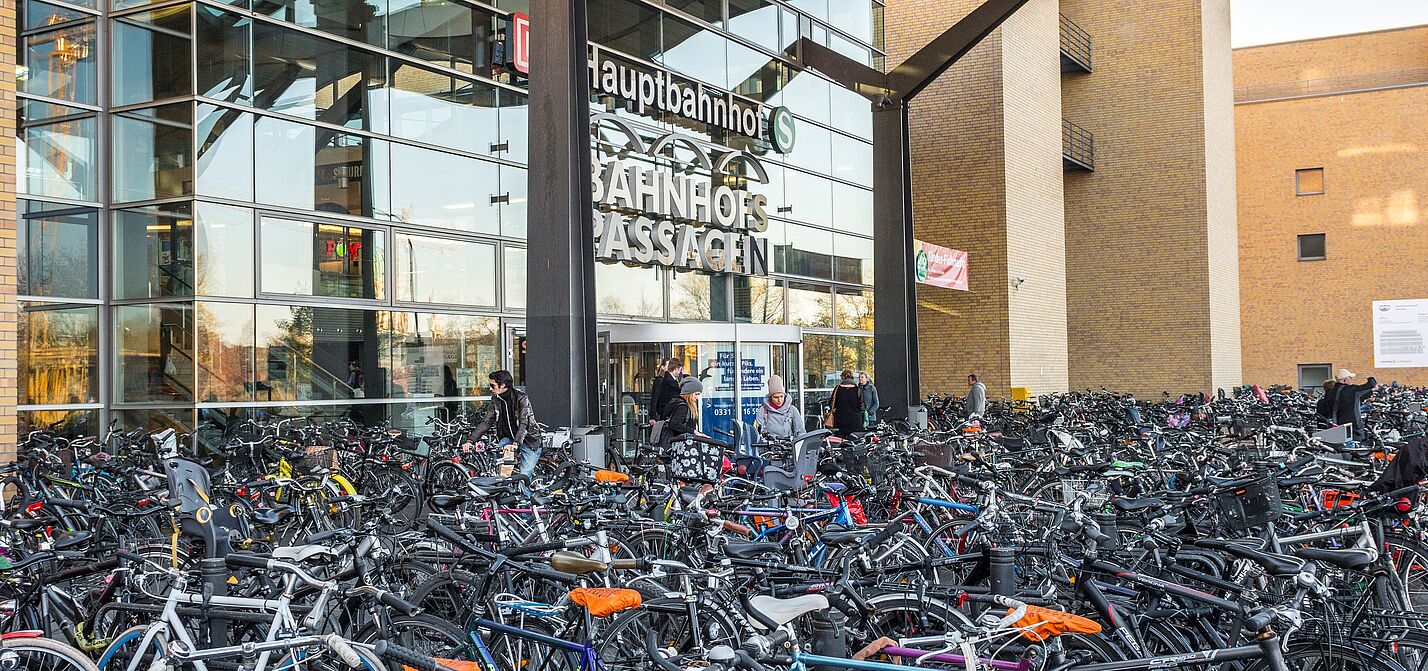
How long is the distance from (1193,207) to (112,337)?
24233 mm

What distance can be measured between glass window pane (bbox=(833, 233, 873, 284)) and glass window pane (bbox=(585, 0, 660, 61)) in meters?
6.07

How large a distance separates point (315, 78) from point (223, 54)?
4.26 ft

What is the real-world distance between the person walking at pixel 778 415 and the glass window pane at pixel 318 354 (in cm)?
598

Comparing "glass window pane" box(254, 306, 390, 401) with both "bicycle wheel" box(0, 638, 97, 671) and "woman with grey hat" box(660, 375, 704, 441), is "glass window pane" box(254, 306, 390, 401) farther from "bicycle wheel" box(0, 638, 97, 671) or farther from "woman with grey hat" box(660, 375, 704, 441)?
"bicycle wheel" box(0, 638, 97, 671)

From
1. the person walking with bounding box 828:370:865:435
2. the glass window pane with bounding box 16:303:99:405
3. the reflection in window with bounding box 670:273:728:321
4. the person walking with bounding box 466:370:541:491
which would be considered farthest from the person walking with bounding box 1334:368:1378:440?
the glass window pane with bounding box 16:303:99:405

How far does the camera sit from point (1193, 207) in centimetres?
3003

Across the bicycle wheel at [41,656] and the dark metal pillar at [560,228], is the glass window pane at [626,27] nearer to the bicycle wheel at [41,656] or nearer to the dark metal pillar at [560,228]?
the dark metal pillar at [560,228]

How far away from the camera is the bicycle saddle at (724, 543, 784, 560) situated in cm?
531

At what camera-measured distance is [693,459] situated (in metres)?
11.1

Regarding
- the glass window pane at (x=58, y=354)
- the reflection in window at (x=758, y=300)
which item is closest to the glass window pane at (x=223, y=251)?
the glass window pane at (x=58, y=354)

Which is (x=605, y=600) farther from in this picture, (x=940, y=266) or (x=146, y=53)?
(x=940, y=266)

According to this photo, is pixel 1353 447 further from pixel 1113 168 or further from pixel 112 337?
pixel 1113 168

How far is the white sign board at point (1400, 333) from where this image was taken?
34.9m

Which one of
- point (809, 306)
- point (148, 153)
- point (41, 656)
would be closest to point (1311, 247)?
point (809, 306)
